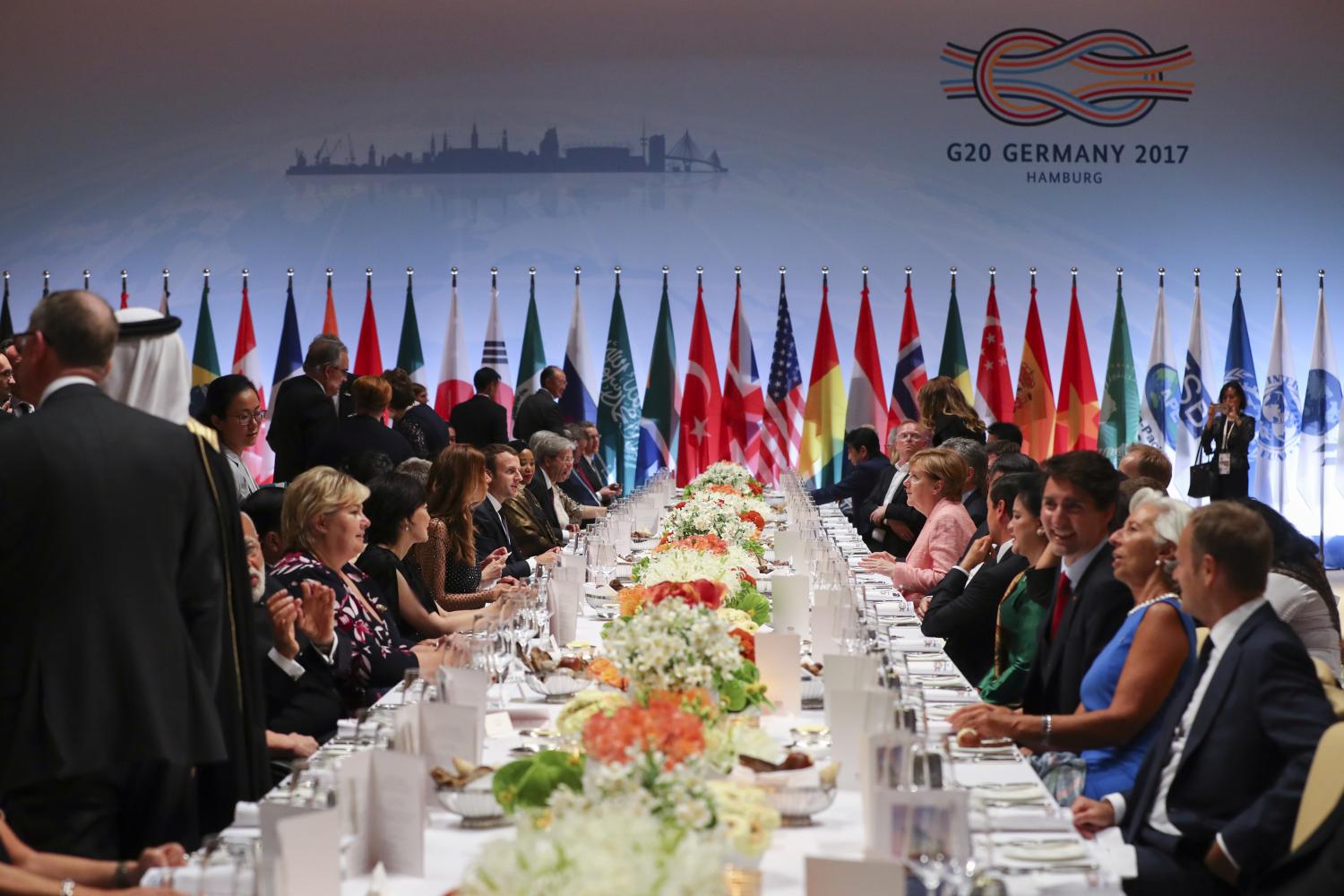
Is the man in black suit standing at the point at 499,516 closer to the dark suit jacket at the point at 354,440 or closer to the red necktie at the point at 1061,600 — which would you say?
the dark suit jacket at the point at 354,440

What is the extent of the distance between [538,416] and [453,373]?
1.42 metres

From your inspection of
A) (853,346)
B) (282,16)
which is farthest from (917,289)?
(282,16)

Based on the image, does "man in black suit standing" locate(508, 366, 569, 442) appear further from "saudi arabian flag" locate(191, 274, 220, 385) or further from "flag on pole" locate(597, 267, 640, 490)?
"saudi arabian flag" locate(191, 274, 220, 385)

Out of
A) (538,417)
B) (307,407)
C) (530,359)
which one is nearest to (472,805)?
(307,407)

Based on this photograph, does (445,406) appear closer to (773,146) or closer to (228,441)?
(773,146)

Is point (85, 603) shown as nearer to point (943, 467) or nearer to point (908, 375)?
point (943, 467)

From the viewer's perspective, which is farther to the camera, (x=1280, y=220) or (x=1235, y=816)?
(x=1280, y=220)

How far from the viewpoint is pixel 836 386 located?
11.1 metres

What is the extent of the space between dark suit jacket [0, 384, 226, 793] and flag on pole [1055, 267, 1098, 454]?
9076 millimetres

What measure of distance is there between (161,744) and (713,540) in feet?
7.40

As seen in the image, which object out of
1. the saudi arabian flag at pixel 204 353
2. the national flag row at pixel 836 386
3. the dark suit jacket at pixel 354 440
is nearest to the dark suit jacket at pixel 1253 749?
the dark suit jacket at pixel 354 440

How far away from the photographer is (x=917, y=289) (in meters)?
11.6

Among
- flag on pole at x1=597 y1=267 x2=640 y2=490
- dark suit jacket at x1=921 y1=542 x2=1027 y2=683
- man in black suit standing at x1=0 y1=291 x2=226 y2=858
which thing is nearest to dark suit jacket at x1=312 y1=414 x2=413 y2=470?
dark suit jacket at x1=921 y1=542 x2=1027 y2=683

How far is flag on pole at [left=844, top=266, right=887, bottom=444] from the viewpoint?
11.0 metres
